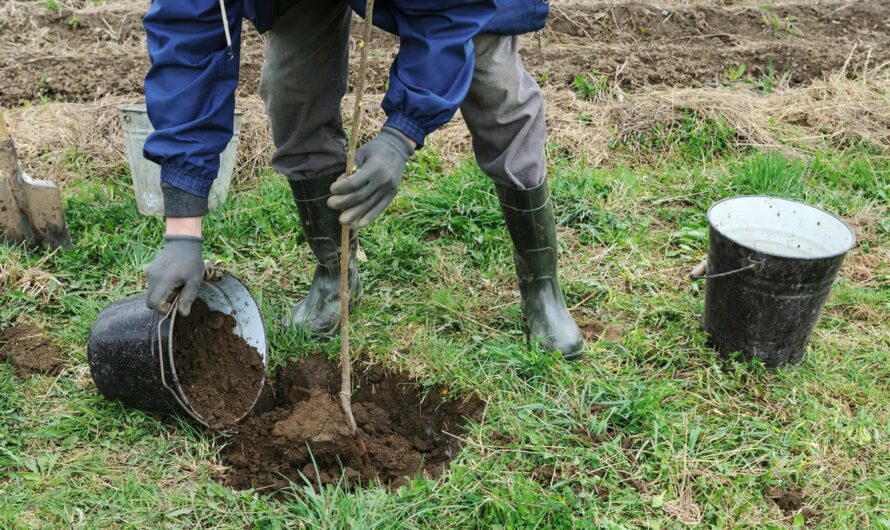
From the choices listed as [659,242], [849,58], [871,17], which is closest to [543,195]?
[659,242]

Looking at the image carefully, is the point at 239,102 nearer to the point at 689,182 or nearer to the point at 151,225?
the point at 151,225

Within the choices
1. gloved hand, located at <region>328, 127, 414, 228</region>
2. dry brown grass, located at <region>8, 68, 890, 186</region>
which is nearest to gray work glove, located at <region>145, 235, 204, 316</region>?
gloved hand, located at <region>328, 127, 414, 228</region>

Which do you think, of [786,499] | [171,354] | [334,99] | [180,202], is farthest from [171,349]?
[786,499]

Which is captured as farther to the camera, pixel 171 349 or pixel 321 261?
pixel 321 261

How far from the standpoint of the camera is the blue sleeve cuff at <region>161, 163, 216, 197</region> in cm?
203

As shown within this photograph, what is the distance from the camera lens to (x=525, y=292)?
9.45ft

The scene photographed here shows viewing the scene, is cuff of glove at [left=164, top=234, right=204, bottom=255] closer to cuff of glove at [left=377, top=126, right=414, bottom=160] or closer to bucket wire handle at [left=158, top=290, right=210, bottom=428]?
bucket wire handle at [left=158, top=290, right=210, bottom=428]

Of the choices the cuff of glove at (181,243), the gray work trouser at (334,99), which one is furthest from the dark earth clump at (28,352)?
the gray work trouser at (334,99)

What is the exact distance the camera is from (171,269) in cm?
213

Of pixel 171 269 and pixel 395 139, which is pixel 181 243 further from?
pixel 395 139

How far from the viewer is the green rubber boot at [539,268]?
2681 millimetres

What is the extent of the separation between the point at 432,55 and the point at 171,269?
87cm

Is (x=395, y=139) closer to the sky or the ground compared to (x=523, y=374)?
closer to the sky

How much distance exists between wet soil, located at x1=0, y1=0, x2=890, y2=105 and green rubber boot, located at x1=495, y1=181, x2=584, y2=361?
7.03 feet
